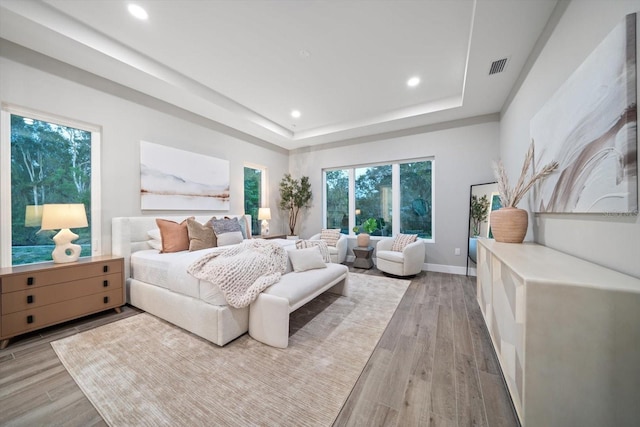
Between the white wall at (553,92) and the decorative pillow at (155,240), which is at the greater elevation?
the white wall at (553,92)

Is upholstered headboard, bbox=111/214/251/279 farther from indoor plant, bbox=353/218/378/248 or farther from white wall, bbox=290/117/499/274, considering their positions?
white wall, bbox=290/117/499/274

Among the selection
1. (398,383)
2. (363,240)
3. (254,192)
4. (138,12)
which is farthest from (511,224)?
(254,192)

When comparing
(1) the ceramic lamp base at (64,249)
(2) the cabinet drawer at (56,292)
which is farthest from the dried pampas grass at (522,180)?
(1) the ceramic lamp base at (64,249)

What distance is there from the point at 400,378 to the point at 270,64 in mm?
3478

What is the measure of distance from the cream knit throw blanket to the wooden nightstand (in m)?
1.24

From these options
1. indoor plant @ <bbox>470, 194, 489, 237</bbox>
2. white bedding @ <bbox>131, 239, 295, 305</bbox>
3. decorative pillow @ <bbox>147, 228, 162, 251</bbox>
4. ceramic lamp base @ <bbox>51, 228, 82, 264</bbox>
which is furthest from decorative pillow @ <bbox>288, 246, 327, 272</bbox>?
indoor plant @ <bbox>470, 194, 489, 237</bbox>

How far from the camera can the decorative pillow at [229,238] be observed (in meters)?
3.26

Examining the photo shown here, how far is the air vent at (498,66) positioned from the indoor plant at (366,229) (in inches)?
117

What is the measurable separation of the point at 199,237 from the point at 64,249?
1.25 meters

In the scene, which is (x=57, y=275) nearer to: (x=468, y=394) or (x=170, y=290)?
(x=170, y=290)

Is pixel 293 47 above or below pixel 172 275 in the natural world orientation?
above

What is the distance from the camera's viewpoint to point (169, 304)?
2262 millimetres

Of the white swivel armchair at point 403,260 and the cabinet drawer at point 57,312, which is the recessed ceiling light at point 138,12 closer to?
the cabinet drawer at point 57,312

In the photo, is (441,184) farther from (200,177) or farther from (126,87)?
(126,87)
